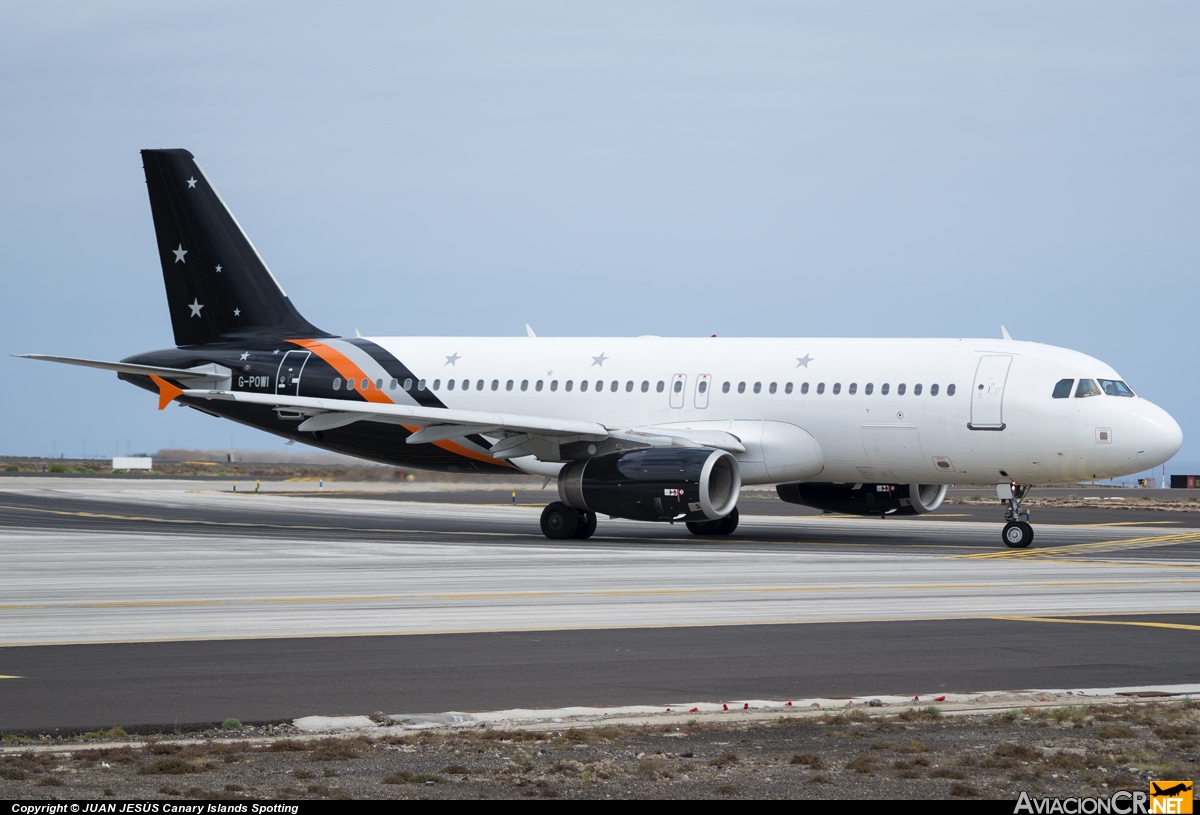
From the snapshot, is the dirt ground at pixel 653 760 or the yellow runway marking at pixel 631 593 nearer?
the dirt ground at pixel 653 760

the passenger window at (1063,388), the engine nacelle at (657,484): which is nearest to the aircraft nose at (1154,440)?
the passenger window at (1063,388)

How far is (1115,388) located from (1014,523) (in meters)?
3.34

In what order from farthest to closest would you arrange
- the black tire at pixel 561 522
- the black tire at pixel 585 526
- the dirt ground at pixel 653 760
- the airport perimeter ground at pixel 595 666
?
the black tire at pixel 585 526 < the black tire at pixel 561 522 < the airport perimeter ground at pixel 595 666 < the dirt ground at pixel 653 760

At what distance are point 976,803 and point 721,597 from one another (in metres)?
11.0

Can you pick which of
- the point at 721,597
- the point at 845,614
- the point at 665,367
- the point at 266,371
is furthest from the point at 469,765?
the point at 266,371

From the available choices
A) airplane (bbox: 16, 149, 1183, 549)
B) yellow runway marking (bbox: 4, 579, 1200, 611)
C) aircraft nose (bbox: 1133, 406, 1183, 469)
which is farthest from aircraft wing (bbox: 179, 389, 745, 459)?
yellow runway marking (bbox: 4, 579, 1200, 611)

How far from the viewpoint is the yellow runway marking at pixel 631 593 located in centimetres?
1708

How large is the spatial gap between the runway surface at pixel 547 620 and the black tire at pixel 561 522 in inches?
42.7

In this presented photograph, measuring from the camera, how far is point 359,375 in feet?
111

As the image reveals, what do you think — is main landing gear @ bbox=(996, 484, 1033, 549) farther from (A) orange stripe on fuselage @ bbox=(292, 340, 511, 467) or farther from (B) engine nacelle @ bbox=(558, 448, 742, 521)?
(A) orange stripe on fuselage @ bbox=(292, 340, 511, 467)

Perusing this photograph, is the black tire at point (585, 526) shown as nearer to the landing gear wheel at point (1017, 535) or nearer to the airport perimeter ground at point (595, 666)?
the airport perimeter ground at point (595, 666)

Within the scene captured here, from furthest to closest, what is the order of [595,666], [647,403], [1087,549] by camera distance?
[647,403] → [1087,549] → [595,666]

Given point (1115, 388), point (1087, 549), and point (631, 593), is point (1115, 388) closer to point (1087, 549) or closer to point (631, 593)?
point (1087, 549)

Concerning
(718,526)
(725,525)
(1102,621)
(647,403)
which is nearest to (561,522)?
(647,403)
